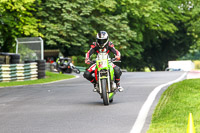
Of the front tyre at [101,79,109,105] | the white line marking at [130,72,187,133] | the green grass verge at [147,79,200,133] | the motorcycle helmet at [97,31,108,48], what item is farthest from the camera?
the motorcycle helmet at [97,31,108,48]

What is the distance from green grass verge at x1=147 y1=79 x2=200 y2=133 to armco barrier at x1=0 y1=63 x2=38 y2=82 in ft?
45.9

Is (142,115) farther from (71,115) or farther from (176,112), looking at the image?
(71,115)

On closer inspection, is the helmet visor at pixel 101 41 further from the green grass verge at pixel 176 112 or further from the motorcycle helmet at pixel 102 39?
the green grass verge at pixel 176 112

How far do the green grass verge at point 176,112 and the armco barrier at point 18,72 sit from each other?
1399cm

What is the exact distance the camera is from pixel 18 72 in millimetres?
26719

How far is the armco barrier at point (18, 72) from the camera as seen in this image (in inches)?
1013

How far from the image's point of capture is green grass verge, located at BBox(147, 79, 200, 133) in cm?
784

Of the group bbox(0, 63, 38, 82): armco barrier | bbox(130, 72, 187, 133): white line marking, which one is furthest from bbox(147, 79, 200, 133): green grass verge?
bbox(0, 63, 38, 82): armco barrier

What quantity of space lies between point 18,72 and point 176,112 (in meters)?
18.1

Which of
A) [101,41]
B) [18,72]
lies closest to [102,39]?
[101,41]

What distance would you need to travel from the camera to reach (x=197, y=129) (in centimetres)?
754

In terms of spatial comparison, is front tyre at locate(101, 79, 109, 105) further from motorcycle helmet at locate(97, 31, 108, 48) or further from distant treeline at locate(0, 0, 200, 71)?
distant treeline at locate(0, 0, 200, 71)

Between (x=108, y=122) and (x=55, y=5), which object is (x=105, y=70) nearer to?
(x=108, y=122)

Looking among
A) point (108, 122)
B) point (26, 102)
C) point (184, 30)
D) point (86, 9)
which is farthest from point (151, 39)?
point (108, 122)
